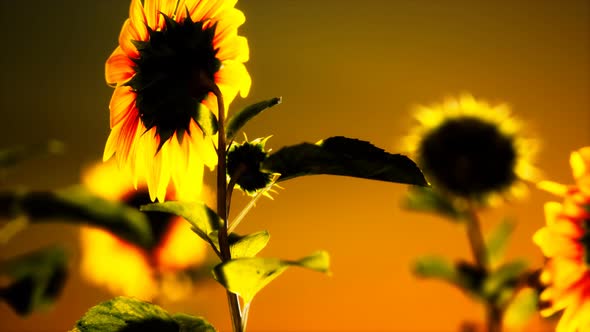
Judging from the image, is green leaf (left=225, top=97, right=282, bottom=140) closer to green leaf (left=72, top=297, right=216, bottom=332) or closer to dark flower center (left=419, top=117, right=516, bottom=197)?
green leaf (left=72, top=297, right=216, bottom=332)

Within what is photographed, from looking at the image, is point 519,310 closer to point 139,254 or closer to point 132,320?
point 132,320

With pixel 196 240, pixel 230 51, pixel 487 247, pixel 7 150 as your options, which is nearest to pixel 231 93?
pixel 230 51

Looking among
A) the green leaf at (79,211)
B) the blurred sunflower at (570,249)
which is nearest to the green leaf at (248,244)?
the green leaf at (79,211)

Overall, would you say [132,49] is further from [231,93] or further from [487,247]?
[487,247]

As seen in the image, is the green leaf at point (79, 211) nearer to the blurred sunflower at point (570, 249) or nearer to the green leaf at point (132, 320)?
the green leaf at point (132, 320)

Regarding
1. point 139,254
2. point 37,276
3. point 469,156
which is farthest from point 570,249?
point 139,254
